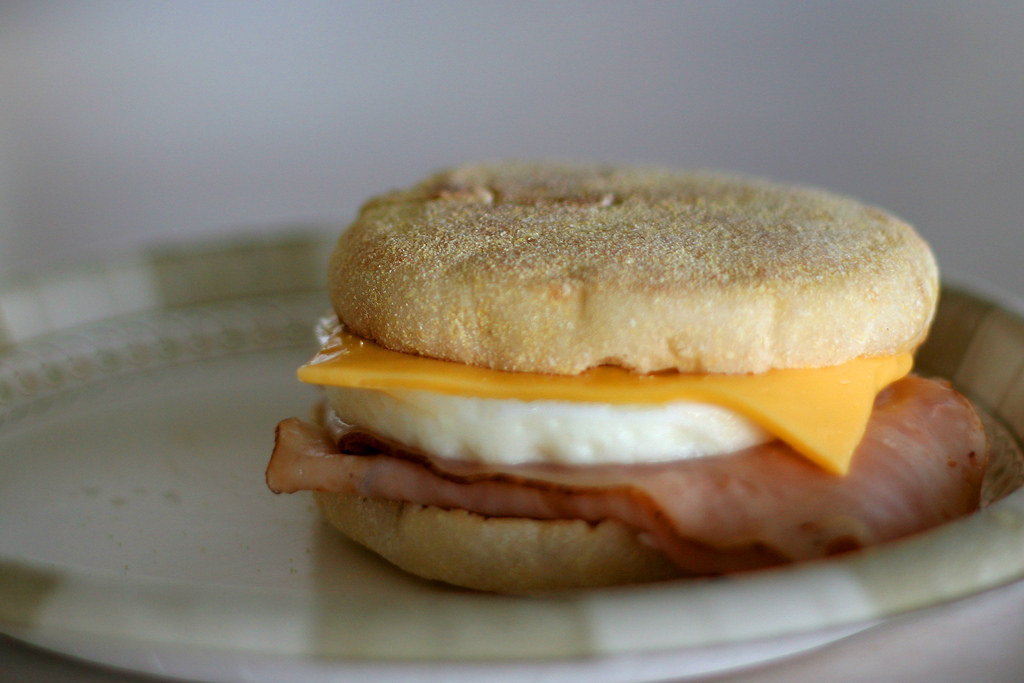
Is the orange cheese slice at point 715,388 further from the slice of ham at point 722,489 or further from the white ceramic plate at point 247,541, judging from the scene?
the white ceramic plate at point 247,541

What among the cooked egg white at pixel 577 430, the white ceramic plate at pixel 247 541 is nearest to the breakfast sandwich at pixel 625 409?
the cooked egg white at pixel 577 430

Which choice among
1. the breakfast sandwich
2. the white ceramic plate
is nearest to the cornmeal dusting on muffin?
the breakfast sandwich

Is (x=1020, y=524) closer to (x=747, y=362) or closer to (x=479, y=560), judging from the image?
(x=747, y=362)

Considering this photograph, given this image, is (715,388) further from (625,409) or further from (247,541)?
(247,541)

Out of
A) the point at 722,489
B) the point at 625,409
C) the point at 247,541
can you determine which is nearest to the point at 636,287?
the point at 625,409

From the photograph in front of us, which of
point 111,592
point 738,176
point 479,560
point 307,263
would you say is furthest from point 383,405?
point 307,263
